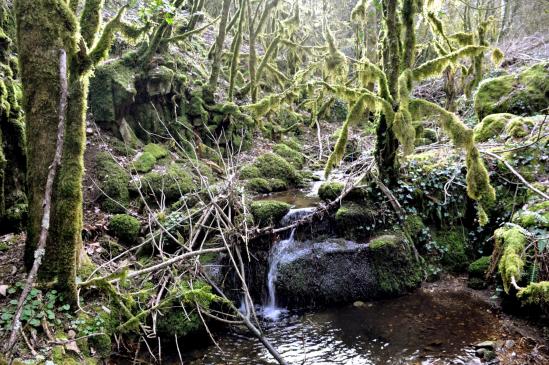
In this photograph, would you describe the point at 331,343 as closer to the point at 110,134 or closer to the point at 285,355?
the point at 285,355

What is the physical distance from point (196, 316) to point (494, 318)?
463 cm

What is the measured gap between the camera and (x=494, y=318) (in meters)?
5.78

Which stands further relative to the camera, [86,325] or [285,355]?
[285,355]

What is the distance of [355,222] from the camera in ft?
25.0

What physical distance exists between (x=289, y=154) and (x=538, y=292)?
9531 millimetres

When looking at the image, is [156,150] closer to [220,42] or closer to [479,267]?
[220,42]

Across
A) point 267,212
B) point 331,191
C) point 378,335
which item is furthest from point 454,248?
point 267,212

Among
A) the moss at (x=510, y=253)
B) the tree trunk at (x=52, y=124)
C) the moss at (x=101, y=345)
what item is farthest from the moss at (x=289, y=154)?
the moss at (x=101, y=345)

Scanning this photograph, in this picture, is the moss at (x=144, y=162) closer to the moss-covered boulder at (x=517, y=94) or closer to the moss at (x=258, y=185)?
the moss at (x=258, y=185)

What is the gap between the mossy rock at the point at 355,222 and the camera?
759cm

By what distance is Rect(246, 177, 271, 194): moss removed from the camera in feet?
34.3

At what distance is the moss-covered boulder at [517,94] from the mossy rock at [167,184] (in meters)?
8.42

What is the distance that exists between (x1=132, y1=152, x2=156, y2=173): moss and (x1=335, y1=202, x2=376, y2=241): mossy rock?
4726mm

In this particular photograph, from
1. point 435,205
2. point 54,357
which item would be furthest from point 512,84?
point 54,357
